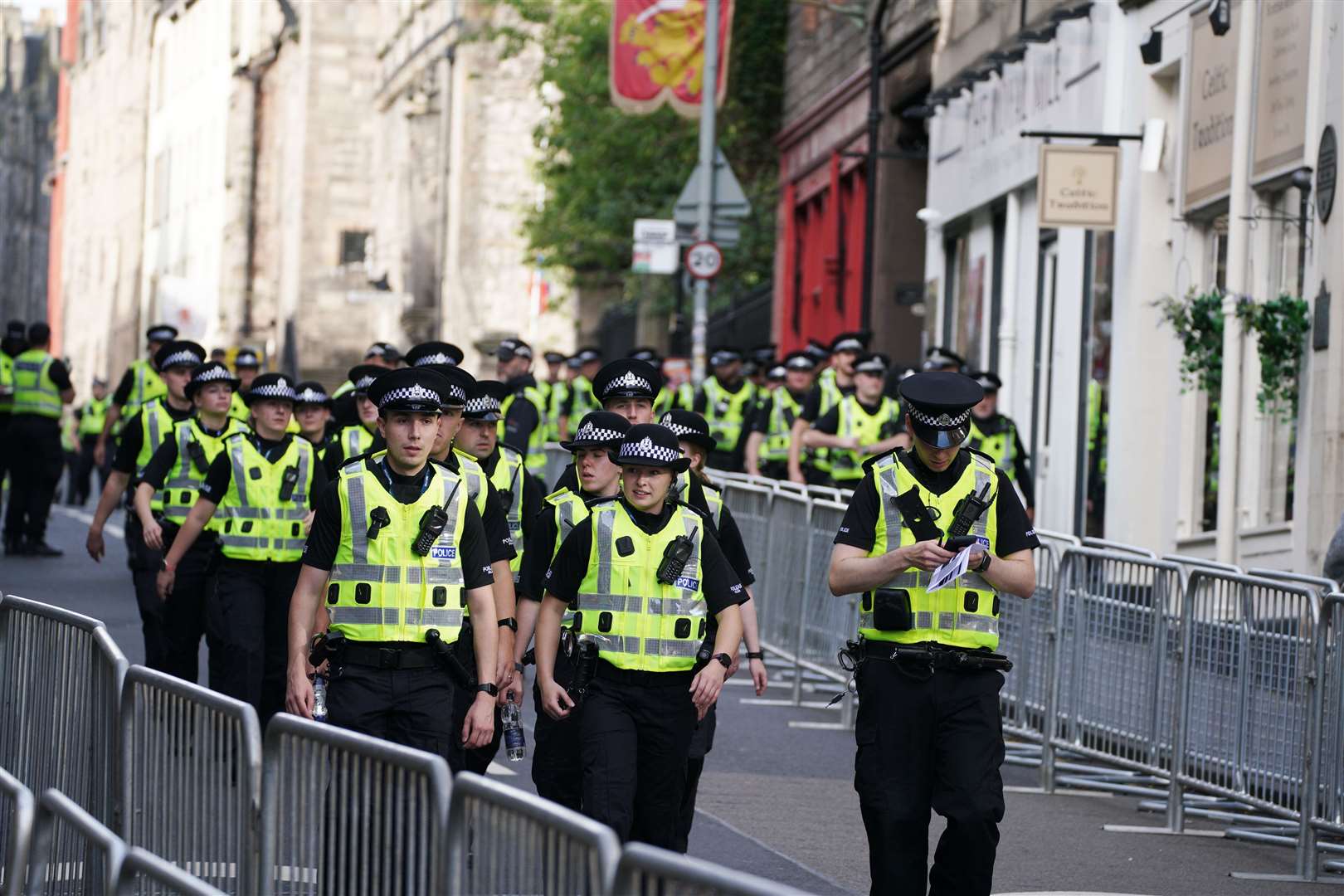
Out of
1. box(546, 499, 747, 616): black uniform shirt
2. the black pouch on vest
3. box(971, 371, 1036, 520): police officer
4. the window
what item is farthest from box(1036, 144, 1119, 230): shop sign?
the window

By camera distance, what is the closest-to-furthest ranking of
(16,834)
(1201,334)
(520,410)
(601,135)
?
(16,834) < (1201,334) < (520,410) < (601,135)

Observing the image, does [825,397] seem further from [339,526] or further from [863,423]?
[339,526]

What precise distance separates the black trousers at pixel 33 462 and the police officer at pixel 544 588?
42.7 feet

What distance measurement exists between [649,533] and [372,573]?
918 millimetres

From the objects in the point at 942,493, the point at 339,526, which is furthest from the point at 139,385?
the point at 942,493

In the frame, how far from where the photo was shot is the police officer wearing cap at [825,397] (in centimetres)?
1902

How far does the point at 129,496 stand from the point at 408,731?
667 cm

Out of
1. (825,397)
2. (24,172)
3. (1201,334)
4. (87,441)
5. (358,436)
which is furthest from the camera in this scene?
(24,172)

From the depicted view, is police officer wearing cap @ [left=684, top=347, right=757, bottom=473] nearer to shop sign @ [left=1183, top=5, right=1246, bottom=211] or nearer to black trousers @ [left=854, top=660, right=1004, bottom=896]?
shop sign @ [left=1183, top=5, right=1246, bottom=211]

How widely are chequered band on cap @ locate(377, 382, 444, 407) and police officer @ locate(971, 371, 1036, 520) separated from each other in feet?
28.6

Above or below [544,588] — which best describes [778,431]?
above

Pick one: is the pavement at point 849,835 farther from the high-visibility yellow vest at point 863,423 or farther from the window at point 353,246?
the window at point 353,246

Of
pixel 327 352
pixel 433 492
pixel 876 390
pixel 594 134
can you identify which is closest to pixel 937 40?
pixel 594 134

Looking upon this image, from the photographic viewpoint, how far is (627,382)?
10781mm
